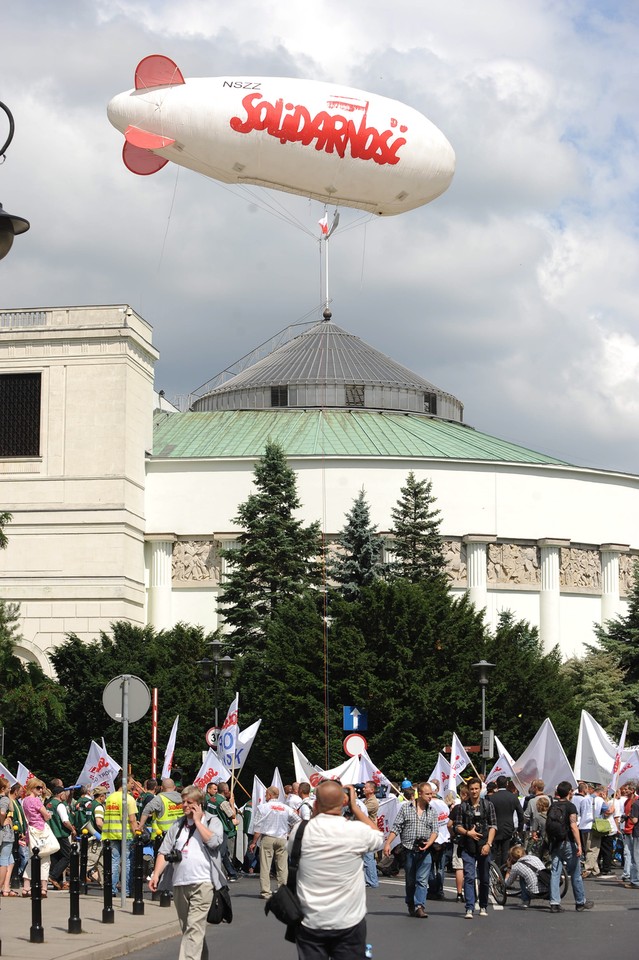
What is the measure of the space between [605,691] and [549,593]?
1191cm

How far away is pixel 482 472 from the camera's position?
77125mm

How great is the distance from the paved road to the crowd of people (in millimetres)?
399

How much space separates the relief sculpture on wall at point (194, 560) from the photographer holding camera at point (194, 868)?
60963 millimetres

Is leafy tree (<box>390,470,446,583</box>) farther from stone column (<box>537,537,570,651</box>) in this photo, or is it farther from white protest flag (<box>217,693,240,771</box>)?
white protest flag (<box>217,693,240,771</box>)

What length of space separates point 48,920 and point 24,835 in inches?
121

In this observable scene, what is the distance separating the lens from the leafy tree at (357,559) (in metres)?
63.6

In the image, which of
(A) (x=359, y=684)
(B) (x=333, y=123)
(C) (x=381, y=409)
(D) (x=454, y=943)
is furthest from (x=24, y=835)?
(C) (x=381, y=409)

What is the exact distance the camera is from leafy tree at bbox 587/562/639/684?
221ft

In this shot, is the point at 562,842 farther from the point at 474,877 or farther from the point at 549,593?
the point at 549,593

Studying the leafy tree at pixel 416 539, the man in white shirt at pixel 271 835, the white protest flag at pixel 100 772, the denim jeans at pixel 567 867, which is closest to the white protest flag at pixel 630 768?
the man in white shirt at pixel 271 835

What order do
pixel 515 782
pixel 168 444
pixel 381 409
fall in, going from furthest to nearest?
1. pixel 381 409
2. pixel 168 444
3. pixel 515 782

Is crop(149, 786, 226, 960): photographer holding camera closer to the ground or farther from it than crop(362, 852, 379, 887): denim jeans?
farther from it

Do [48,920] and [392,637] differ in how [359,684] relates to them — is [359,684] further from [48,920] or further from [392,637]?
[48,920]

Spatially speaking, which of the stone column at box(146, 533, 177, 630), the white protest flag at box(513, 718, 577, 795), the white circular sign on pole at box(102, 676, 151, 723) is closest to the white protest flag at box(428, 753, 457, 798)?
the white protest flag at box(513, 718, 577, 795)
